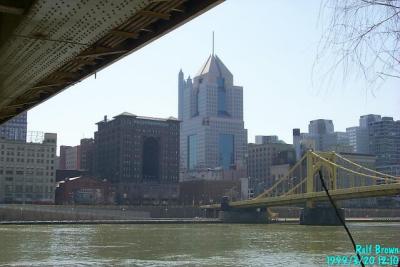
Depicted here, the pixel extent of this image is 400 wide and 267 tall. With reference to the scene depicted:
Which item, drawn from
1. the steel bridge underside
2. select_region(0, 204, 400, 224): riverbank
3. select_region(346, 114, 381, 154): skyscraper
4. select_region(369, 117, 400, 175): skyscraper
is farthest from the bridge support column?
select_region(369, 117, 400, 175): skyscraper

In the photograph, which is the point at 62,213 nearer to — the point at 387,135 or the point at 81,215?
the point at 81,215

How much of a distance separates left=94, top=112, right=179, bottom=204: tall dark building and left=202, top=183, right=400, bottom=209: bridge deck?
2555 inches

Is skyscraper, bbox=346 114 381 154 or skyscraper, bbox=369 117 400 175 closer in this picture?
skyscraper, bbox=369 117 400 175

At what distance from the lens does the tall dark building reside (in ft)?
618

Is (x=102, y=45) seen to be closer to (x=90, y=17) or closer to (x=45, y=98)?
(x=90, y=17)

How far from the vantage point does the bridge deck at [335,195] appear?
268 feet

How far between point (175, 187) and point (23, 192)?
52.8m

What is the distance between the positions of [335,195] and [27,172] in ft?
340

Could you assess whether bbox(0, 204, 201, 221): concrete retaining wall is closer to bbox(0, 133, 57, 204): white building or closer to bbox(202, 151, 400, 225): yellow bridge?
bbox(202, 151, 400, 225): yellow bridge

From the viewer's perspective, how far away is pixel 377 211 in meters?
171

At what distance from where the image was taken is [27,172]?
166 metres

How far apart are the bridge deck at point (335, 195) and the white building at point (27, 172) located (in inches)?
2530

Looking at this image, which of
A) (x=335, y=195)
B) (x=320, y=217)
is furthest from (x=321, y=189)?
(x=335, y=195)

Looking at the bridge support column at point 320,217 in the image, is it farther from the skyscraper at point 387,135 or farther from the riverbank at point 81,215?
the skyscraper at point 387,135
